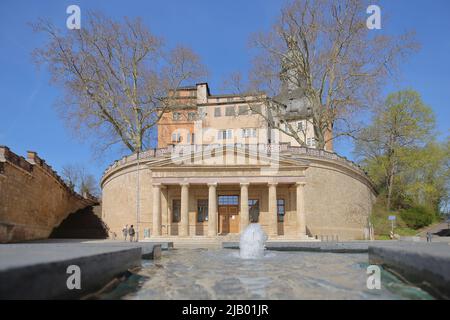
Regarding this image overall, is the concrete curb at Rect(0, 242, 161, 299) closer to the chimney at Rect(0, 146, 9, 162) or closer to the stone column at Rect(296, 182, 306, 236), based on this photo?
the chimney at Rect(0, 146, 9, 162)

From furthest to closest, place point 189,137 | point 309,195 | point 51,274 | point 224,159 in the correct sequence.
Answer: point 189,137 → point 309,195 → point 224,159 → point 51,274

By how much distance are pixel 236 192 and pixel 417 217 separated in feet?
68.3

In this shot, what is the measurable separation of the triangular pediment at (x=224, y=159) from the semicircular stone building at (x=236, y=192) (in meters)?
0.09

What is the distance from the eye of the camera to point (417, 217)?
3984 cm

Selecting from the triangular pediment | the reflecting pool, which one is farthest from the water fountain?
the triangular pediment

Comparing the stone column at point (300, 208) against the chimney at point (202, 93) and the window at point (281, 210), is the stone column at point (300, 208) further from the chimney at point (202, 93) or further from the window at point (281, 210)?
the chimney at point (202, 93)

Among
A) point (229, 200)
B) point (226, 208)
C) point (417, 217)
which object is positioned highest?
point (229, 200)

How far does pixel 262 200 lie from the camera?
34.9 meters

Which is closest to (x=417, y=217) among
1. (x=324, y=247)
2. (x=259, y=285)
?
(x=324, y=247)

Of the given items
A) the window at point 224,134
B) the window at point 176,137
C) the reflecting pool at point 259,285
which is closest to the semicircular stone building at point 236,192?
the window at point 176,137

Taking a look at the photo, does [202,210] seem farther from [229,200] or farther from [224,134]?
[224,134]

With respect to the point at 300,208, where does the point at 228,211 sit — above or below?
below

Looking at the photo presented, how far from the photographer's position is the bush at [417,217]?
3975 cm
